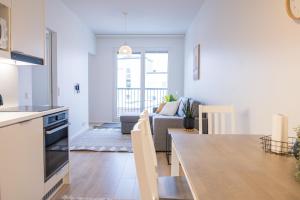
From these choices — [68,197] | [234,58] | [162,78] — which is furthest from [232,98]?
[162,78]

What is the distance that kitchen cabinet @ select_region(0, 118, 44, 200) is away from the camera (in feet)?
6.13

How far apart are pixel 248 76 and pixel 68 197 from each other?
7.13 feet

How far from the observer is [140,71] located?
8188 mm

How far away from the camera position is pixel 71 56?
17.9 feet

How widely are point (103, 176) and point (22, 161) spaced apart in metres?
1.40

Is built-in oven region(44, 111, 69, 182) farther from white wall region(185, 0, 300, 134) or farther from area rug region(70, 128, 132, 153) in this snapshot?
white wall region(185, 0, 300, 134)

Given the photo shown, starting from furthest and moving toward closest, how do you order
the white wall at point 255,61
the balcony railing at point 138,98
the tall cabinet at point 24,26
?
1. the balcony railing at point 138,98
2. the tall cabinet at point 24,26
3. the white wall at point 255,61

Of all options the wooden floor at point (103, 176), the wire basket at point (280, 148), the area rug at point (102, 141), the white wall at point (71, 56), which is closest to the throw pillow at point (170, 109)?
the area rug at point (102, 141)

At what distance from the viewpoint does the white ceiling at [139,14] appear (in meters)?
4.97

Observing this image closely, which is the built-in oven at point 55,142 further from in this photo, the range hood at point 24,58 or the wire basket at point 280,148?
the wire basket at point 280,148

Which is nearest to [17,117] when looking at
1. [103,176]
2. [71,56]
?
[103,176]

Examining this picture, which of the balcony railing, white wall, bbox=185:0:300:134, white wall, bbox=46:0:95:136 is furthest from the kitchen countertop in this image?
the balcony railing

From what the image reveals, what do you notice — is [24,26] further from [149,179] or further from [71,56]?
[71,56]

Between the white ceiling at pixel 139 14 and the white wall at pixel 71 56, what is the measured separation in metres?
0.27
